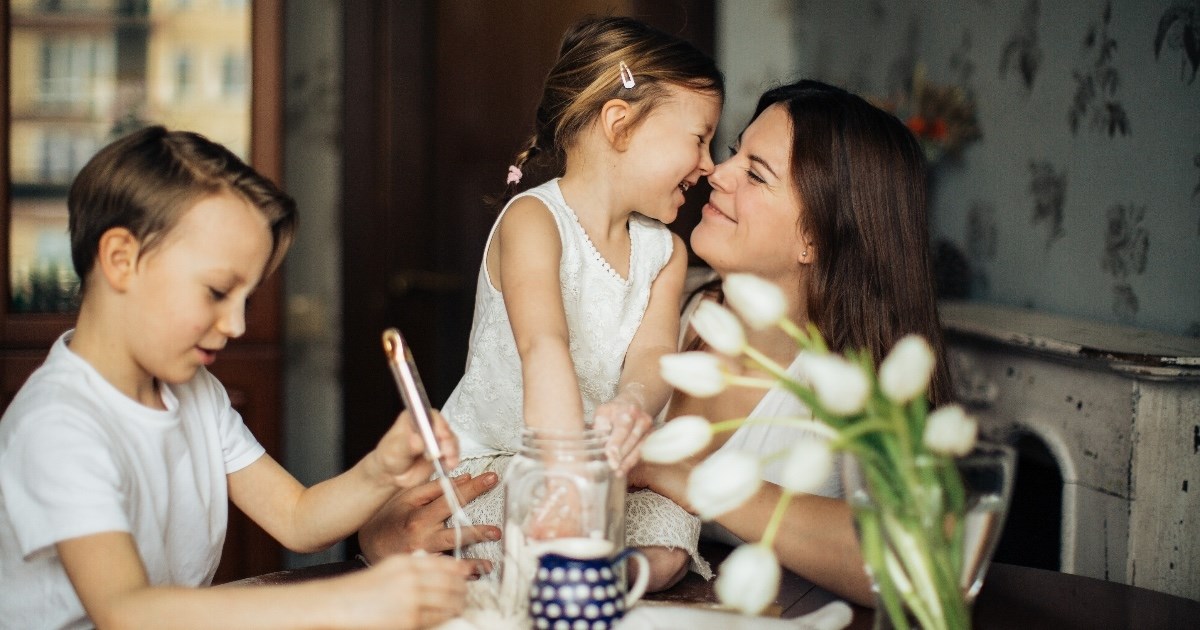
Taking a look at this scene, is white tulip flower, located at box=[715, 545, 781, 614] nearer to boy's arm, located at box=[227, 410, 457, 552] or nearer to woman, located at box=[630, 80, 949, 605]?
boy's arm, located at box=[227, 410, 457, 552]

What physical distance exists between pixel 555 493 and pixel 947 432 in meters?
0.37

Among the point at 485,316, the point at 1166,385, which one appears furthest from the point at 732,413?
the point at 1166,385

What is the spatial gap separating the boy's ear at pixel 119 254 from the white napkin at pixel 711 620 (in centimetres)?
58

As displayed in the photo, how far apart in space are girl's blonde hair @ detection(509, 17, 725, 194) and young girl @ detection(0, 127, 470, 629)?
2.03ft

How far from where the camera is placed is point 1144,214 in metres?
2.12

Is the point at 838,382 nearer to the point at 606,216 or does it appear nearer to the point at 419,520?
the point at 419,520

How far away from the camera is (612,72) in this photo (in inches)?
65.5

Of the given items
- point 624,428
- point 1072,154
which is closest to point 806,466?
point 624,428

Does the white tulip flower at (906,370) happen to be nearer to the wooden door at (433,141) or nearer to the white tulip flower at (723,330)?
the white tulip flower at (723,330)

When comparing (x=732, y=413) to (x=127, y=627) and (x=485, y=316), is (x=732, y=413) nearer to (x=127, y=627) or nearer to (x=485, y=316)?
(x=485, y=316)

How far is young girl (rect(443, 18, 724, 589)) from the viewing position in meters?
1.65

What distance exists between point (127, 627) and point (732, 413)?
105cm

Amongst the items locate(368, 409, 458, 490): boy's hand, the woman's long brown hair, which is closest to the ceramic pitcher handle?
locate(368, 409, 458, 490): boy's hand

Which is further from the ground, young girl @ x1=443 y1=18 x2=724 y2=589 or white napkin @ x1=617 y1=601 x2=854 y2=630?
young girl @ x1=443 y1=18 x2=724 y2=589
